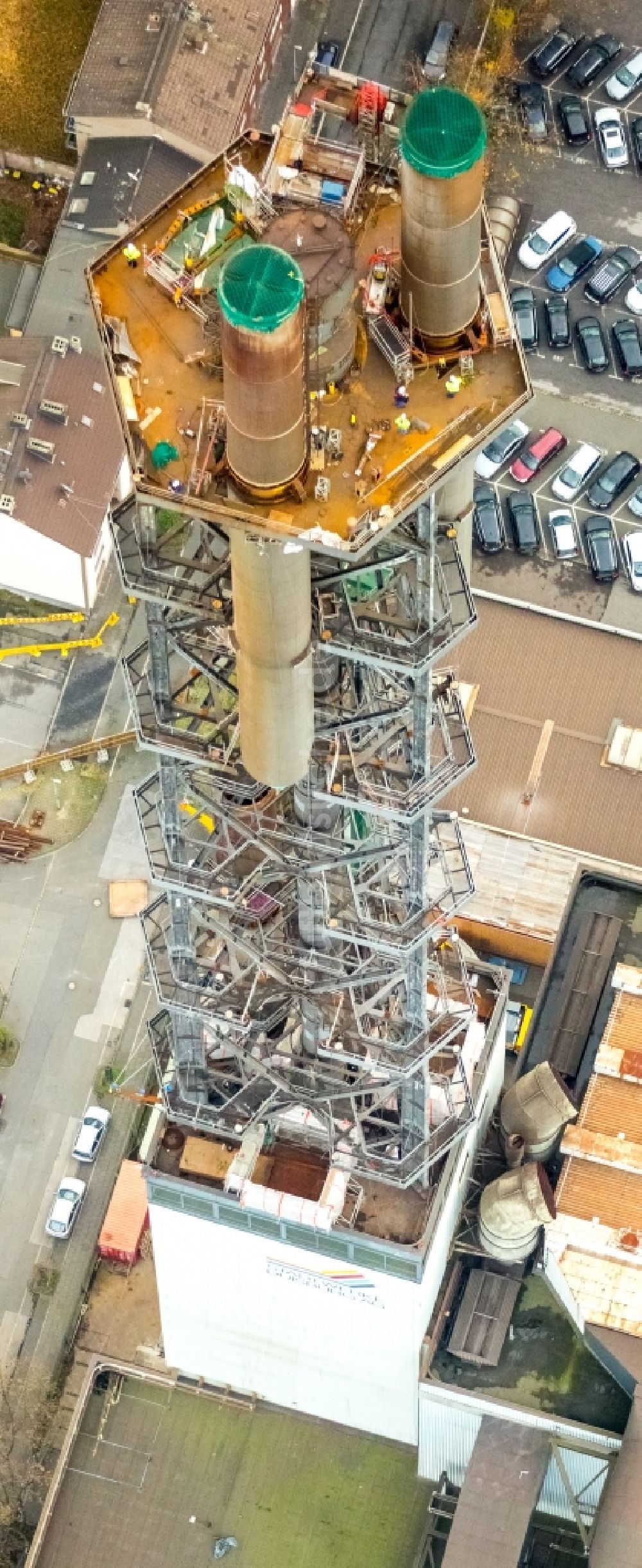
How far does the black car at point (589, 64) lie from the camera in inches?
5202

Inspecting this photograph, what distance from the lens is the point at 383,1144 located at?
8175cm

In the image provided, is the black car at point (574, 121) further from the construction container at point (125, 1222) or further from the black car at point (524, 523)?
the construction container at point (125, 1222)

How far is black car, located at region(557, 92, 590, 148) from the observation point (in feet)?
429

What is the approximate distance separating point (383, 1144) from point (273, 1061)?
5.45 m

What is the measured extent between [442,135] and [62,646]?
7408cm

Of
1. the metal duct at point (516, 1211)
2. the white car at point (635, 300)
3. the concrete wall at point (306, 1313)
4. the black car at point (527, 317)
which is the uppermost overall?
the white car at point (635, 300)

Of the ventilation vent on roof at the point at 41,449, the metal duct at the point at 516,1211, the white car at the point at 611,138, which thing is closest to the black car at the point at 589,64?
the white car at the point at 611,138

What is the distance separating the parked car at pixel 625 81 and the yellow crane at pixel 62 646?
4736 centimetres

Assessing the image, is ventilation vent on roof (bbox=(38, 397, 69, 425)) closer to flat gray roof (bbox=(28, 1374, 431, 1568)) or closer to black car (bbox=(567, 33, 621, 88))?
black car (bbox=(567, 33, 621, 88))

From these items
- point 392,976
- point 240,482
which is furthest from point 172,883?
point 240,482

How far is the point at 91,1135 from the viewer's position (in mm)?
108875

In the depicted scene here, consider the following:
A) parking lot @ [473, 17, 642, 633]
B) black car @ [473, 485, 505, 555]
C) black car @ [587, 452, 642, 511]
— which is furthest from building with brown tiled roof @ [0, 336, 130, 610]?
black car @ [587, 452, 642, 511]

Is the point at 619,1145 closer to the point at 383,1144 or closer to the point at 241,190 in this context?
the point at 383,1144

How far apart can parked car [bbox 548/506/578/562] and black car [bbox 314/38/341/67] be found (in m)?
35.3
